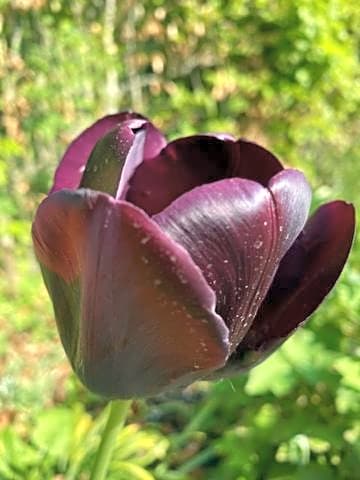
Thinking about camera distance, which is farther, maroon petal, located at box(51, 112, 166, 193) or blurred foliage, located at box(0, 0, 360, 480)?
blurred foliage, located at box(0, 0, 360, 480)

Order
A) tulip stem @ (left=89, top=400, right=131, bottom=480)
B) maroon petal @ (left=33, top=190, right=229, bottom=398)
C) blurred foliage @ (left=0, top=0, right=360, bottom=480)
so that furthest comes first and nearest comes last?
blurred foliage @ (left=0, top=0, right=360, bottom=480)
tulip stem @ (left=89, top=400, right=131, bottom=480)
maroon petal @ (left=33, top=190, right=229, bottom=398)

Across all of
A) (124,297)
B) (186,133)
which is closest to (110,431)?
(124,297)

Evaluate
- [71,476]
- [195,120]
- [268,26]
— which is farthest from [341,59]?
Answer: [71,476]

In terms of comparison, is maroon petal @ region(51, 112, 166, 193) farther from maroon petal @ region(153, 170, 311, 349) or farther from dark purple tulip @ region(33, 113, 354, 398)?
maroon petal @ region(153, 170, 311, 349)

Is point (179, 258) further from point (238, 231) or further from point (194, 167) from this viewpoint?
point (194, 167)

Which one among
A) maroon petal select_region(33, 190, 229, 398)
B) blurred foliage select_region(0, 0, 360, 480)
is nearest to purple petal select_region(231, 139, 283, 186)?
maroon petal select_region(33, 190, 229, 398)

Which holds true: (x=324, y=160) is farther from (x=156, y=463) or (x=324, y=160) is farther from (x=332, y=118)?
(x=156, y=463)

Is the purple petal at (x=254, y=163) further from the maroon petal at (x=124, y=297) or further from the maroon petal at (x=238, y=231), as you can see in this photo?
the maroon petal at (x=124, y=297)

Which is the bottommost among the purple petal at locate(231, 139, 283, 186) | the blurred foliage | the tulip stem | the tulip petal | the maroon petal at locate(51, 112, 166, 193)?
the blurred foliage

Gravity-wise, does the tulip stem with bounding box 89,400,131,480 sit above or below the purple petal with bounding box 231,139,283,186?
below
